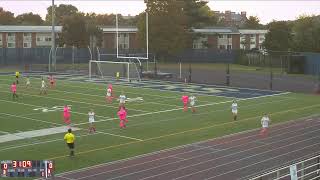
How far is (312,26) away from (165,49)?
74.3 ft

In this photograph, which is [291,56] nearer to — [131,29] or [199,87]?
[199,87]

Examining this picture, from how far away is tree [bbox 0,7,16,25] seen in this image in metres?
131

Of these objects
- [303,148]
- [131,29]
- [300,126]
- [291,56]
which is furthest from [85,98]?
[131,29]

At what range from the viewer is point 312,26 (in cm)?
8169

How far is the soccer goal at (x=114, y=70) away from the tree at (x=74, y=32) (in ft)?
Result: 91.4

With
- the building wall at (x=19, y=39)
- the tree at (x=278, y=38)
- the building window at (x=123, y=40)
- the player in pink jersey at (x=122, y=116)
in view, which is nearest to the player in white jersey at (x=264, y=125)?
the player in pink jersey at (x=122, y=116)

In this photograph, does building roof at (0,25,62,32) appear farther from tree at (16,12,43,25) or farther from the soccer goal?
tree at (16,12,43,25)

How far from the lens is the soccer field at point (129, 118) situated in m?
24.7

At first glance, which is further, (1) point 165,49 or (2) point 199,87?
(1) point 165,49

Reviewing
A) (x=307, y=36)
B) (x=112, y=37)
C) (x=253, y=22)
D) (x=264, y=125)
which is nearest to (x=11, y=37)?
(x=112, y=37)

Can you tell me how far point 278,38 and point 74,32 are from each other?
3423cm

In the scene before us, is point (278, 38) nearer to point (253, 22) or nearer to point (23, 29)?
point (23, 29)

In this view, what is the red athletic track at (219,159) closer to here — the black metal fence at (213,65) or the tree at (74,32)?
the black metal fence at (213,65)

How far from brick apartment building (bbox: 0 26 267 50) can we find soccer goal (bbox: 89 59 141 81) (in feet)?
103
